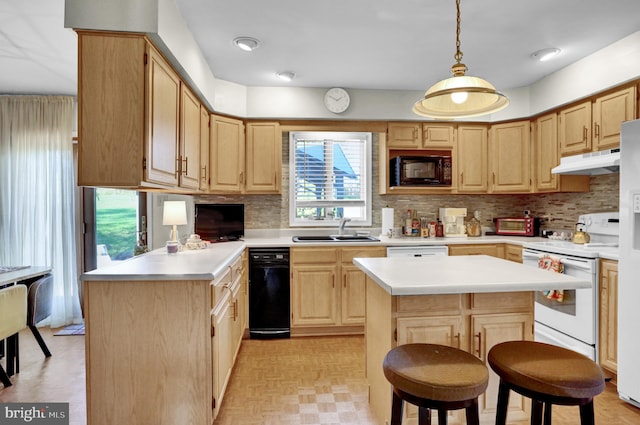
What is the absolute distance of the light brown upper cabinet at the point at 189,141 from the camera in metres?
2.64

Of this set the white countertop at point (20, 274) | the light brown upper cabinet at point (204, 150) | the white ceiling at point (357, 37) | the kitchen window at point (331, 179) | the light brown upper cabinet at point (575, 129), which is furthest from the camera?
the kitchen window at point (331, 179)

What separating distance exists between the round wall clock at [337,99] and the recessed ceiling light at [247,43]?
3.62 feet

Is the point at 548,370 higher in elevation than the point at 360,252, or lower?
lower

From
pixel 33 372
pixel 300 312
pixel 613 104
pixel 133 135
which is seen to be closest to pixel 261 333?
pixel 300 312

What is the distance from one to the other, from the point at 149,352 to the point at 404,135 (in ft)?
10.6

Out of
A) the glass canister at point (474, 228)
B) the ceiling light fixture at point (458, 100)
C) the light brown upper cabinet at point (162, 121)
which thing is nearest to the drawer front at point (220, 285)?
the light brown upper cabinet at point (162, 121)

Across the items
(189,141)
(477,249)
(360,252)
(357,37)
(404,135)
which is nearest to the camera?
(357,37)

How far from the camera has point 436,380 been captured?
4.17 feet

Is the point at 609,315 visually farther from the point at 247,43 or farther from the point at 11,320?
the point at 11,320

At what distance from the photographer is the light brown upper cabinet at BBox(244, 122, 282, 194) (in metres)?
3.75

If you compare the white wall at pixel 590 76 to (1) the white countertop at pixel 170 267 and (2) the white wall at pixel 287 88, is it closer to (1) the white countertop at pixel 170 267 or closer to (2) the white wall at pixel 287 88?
(2) the white wall at pixel 287 88

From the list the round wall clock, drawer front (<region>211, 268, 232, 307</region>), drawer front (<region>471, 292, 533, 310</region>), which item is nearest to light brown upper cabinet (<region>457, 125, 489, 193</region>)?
the round wall clock

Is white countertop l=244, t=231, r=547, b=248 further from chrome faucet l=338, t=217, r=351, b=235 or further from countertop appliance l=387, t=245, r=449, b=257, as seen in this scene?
chrome faucet l=338, t=217, r=351, b=235

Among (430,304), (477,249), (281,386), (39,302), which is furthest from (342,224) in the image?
(39,302)
